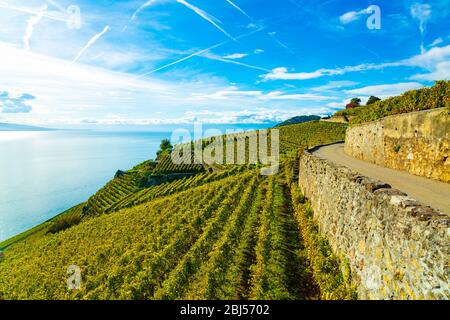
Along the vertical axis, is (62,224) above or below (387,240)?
below

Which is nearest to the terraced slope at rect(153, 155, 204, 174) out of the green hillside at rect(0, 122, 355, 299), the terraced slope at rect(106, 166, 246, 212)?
the terraced slope at rect(106, 166, 246, 212)

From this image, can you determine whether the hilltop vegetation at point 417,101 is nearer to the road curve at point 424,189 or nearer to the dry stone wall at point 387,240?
the road curve at point 424,189

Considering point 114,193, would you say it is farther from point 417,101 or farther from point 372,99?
point 372,99

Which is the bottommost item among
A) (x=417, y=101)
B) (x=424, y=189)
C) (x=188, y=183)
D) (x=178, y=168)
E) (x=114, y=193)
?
(x=114, y=193)

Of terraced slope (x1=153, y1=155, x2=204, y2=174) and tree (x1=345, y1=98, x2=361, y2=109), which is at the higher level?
tree (x1=345, y1=98, x2=361, y2=109)

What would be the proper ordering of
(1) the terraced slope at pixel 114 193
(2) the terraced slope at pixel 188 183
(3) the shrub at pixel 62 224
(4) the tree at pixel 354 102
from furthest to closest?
(4) the tree at pixel 354 102
(1) the terraced slope at pixel 114 193
(3) the shrub at pixel 62 224
(2) the terraced slope at pixel 188 183

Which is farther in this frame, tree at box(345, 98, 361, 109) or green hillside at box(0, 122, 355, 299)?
tree at box(345, 98, 361, 109)

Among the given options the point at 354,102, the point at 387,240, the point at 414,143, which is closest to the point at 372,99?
the point at 354,102

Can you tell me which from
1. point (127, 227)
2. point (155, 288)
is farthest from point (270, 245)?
point (127, 227)

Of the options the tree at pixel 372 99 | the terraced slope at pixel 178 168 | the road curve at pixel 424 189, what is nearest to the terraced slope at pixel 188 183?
the terraced slope at pixel 178 168

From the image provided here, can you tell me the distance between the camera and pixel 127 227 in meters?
27.0

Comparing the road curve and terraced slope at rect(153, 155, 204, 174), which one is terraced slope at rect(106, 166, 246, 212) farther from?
the road curve

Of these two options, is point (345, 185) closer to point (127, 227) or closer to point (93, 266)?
point (93, 266)
